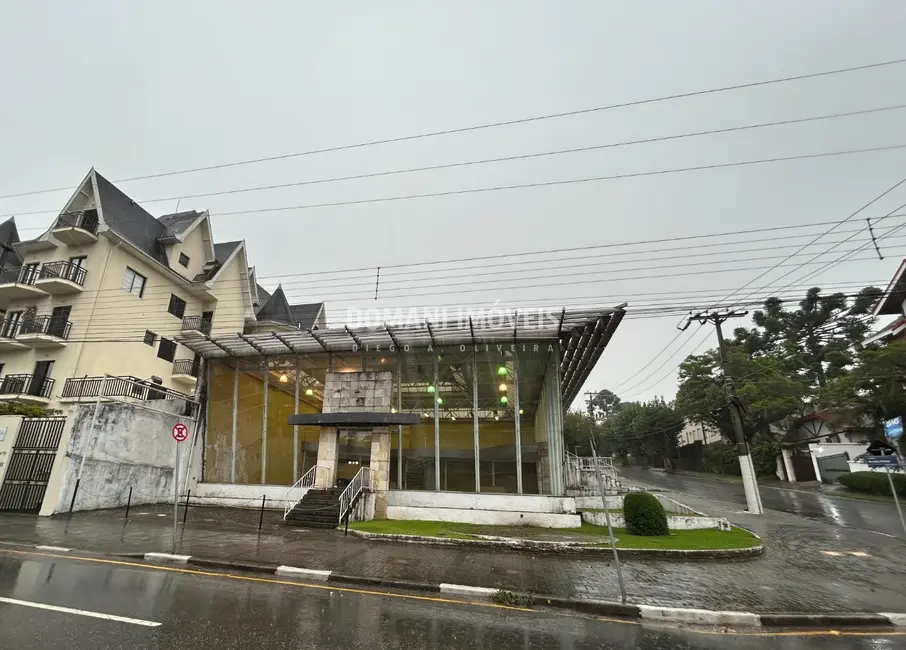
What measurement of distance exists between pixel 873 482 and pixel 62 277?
5245cm

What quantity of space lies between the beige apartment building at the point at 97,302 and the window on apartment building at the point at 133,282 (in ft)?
0.21

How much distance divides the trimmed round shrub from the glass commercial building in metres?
3.20

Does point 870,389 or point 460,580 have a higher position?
point 870,389

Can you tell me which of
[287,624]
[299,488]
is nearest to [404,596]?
[287,624]

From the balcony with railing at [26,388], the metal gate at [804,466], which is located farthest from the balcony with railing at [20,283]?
the metal gate at [804,466]

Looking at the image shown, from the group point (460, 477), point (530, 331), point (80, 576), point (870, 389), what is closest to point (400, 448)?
point (460, 477)

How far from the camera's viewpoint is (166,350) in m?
26.7

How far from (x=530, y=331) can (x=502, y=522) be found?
7548 millimetres

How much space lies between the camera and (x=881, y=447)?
42.9ft

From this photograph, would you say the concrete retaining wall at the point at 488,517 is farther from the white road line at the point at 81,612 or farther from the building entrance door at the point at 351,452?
the white road line at the point at 81,612

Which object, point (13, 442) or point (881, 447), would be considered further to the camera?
point (13, 442)

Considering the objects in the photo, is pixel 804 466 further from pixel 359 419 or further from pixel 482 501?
pixel 359 419

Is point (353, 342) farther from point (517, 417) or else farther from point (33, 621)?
point (33, 621)

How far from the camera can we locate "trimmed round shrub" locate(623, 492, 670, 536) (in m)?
13.2
